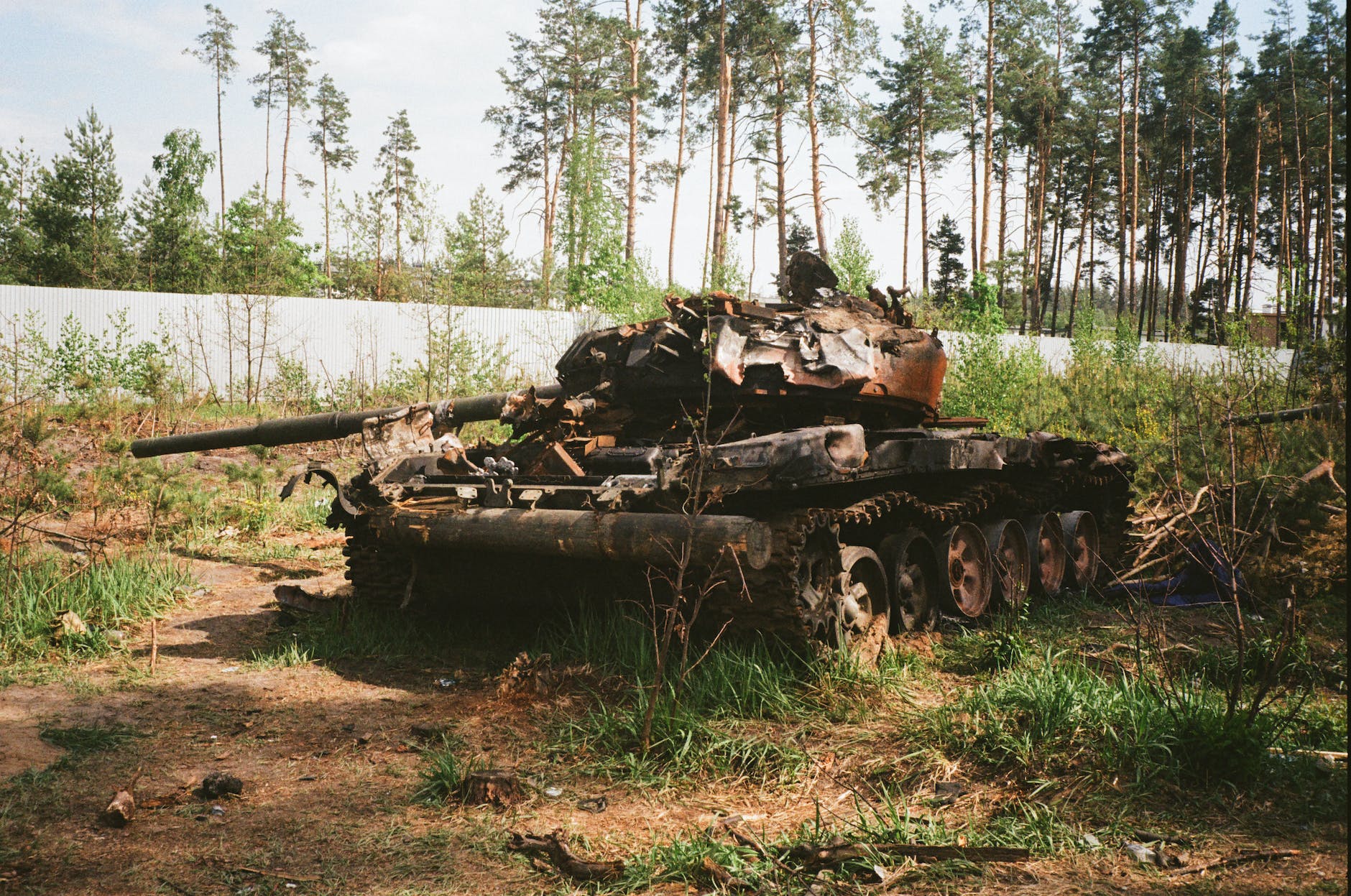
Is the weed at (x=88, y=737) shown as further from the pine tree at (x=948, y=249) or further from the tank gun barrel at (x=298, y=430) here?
the pine tree at (x=948, y=249)

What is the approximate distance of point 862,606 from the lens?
6172 mm

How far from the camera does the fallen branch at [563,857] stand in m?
3.44

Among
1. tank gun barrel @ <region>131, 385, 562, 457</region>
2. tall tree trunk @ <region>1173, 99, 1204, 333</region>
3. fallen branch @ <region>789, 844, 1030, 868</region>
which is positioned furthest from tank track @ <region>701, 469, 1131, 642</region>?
tall tree trunk @ <region>1173, 99, 1204, 333</region>

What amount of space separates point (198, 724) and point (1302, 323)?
10.8 metres

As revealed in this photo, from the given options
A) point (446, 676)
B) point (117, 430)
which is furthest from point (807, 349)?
point (117, 430)

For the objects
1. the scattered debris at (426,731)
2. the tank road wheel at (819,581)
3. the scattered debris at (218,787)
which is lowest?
the scattered debris at (426,731)

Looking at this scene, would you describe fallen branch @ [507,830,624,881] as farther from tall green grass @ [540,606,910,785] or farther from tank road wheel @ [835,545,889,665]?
tank road wheel @ [835,545,889,665]

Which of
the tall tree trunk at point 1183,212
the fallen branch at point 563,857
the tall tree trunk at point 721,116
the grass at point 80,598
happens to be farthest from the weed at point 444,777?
the tall tree trunk at point 1183,212

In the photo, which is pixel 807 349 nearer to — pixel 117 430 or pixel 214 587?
pixel 214 587

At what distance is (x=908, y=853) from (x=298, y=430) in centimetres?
710

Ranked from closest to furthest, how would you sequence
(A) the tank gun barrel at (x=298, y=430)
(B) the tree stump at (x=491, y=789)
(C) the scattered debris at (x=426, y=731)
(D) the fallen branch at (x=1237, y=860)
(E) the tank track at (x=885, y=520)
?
(D) the fallen branch at (x=1237, y=860) < (B) the tree stump at (x=491, y=789) < (C) the scattered debris at (x=426, y=731) < (E) the tank track at (x=885, y=520) < (A) the tank gun barrel at (x=298, y=430)

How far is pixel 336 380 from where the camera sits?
21328 millimetres

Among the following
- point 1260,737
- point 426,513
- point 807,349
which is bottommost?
point 1260,737

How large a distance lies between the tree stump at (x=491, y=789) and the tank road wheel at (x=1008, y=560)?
414 cm
